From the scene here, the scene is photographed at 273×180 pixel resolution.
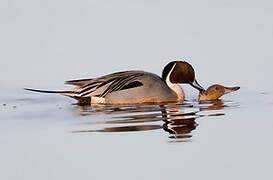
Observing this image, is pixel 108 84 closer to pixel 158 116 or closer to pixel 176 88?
pixel 176 88

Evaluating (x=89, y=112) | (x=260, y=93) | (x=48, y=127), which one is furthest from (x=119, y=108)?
(x=260, y=93)

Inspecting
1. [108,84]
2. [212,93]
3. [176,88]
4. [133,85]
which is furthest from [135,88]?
[212,93]

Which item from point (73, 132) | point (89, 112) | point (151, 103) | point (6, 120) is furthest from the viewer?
point (151, 103)

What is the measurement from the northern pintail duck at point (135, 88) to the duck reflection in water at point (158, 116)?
36cm

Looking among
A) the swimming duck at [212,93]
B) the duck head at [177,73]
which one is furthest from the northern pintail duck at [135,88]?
the swimming duck at [212,93]

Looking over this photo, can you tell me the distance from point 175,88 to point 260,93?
65.6 inches

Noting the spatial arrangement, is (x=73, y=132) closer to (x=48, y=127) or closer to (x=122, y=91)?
(x=48, y=127)

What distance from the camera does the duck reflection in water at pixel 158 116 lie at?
9.02 meters

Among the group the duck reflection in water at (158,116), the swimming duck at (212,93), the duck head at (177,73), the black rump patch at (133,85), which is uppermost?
the duck head at (177,73)

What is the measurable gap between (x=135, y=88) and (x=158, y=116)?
1.77 m

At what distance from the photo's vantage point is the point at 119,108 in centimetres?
1137

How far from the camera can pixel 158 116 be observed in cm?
1027

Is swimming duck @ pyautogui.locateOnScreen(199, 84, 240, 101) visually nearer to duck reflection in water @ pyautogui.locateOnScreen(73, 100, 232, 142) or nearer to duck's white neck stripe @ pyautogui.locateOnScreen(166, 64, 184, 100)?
duck reflection in water @ pyautogui.locateOnScreen(73, 100, 232, 142)

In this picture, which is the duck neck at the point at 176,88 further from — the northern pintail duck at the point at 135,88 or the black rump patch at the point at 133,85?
the black rump patch at the point at 133,85
